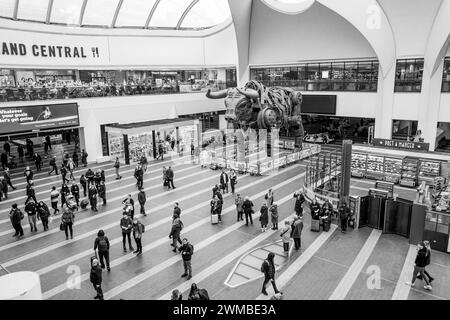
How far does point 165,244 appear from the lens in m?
12.6

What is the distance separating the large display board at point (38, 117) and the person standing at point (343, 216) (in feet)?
62.6

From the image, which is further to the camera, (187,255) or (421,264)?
(187,255)

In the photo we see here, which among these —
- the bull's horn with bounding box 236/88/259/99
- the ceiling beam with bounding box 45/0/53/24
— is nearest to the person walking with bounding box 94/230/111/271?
the bull's horn with bounding box 236/88/259/99

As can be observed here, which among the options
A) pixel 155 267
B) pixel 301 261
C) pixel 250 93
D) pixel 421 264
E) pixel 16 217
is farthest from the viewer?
pixel 250 93

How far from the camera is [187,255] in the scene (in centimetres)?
995

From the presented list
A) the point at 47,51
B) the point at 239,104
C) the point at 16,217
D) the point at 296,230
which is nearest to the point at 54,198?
the point at 16,217

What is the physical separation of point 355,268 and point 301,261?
1644mm

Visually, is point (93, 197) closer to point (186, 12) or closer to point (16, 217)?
point (16, 217)

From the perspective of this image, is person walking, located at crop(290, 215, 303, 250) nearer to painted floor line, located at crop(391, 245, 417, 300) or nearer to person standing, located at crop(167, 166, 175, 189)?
painted floor line, located at crop(391, 245, 417, 300)

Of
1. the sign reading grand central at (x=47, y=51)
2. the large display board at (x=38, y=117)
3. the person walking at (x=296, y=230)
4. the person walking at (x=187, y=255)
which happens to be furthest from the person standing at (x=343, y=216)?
the sign reading grand central at (x=47, y=51)

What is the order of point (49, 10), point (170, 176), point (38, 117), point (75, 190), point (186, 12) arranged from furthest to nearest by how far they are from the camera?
point (186, 12)
point (49, 10)
point (38, 117)
point (170, 176)
point (75, 190)

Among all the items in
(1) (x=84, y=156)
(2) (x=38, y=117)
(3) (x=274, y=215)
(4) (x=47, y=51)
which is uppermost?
(4) (x=47, y=51)
